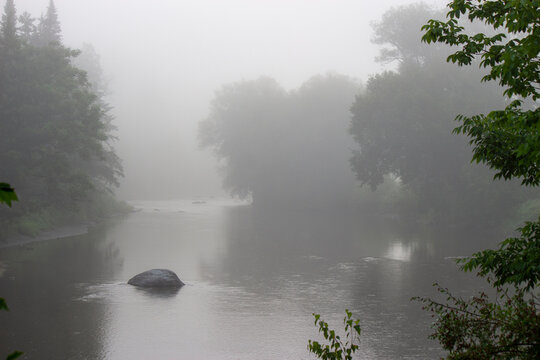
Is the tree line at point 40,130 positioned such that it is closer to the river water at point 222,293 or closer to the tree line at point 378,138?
the river water at point 222,293

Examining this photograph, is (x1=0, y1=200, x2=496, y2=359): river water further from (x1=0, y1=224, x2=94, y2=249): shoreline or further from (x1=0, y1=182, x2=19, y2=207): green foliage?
(x1=0, y1=182, x2=19, y2=207): green foliage

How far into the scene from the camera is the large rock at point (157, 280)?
22334mm

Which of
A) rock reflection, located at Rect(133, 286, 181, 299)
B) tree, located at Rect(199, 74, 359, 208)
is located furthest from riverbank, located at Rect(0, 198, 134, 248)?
tree, located at Rect(199, 74, 359, 208)

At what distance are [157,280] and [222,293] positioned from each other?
2884 mm

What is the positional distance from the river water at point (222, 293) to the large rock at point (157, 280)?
572 mm

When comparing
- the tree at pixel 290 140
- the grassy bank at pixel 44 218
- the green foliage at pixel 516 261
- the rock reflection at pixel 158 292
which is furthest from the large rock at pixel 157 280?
the tree at pixel 290 140

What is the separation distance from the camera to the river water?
14.9 metres

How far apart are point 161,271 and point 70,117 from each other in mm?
18068

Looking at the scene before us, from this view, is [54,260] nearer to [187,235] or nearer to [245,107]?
[187,235]

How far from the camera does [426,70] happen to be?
5153cm

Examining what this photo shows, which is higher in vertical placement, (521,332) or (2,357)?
(521,332)

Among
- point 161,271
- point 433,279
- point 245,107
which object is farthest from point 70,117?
point 245,107

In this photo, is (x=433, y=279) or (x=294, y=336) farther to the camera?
(x=433, y=279)

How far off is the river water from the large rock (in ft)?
1.88
